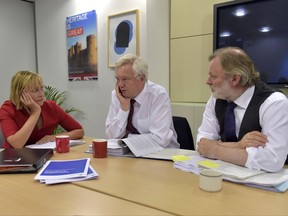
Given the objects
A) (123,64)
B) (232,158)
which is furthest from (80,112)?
(232,158)

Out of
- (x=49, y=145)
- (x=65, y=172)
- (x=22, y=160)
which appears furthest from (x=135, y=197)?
(x=49, y=145)

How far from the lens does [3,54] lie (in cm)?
414

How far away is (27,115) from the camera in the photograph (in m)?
2.02

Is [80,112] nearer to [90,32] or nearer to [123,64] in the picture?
[90,32]

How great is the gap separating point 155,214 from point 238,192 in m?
0.36

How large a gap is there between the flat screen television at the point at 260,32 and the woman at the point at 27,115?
68.3 inches

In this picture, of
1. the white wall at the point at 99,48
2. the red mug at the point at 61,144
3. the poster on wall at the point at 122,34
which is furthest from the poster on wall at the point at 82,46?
the red mug at the point at 61,144

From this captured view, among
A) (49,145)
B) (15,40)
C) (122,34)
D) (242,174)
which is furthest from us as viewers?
(15,40)

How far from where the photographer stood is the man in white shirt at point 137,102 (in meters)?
1.93

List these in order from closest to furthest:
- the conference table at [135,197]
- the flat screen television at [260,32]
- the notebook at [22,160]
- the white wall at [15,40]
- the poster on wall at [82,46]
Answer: the conference table at [135,197], the notebook at [22,160], the flat screen television at [260,32], the poster on wall at [82,46], the white wall at [15,40]

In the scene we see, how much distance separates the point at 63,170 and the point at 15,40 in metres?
3.69

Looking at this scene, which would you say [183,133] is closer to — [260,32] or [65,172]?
[65,172]

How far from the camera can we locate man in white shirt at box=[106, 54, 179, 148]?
193 cm

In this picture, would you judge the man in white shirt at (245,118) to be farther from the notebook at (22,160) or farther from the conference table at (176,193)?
the notebook at (22,160)
